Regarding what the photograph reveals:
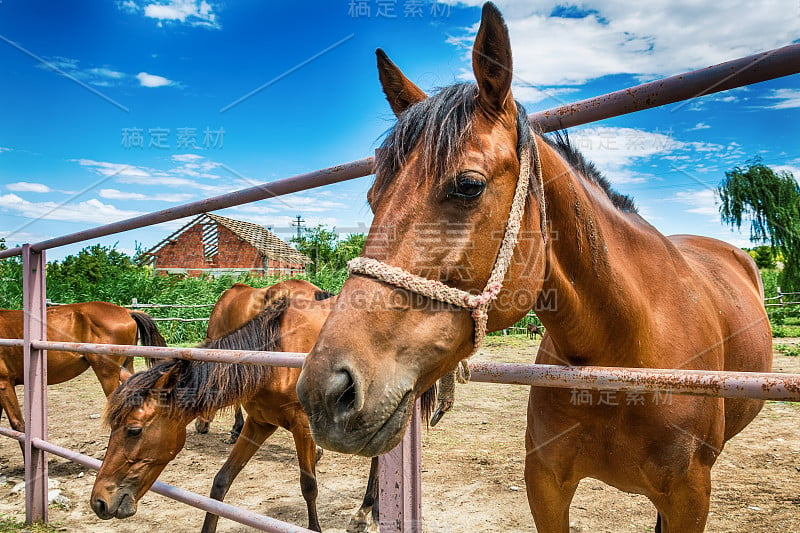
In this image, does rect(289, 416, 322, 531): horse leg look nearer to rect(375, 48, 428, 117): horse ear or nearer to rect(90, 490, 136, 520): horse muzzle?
rect(90, 490, 136, 520): horse muzzle

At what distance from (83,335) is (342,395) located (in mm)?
7280

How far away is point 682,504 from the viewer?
166 cm

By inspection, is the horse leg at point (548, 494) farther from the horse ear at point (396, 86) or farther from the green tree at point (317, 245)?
the green tree at point (317, 245)

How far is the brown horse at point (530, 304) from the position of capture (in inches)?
41.8

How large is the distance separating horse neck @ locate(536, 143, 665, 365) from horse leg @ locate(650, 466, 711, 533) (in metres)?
0.50

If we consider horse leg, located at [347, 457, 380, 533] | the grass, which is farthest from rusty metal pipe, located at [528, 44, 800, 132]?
the grass

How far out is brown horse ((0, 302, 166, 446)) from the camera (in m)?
6.14

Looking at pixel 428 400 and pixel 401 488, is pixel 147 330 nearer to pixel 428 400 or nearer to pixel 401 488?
pixel 428 400

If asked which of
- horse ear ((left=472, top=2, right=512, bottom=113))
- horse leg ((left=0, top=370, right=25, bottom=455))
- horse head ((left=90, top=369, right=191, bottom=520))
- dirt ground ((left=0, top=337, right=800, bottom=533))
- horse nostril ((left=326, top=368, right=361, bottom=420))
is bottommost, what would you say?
dirt ground ((left=0, top=337, right=800, bottom=533))

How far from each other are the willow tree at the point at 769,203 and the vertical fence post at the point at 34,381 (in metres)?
17.7

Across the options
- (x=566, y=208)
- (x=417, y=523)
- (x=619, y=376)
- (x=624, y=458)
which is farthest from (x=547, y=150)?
(x=417, y=523)

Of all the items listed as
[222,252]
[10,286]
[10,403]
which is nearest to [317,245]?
[222,252]

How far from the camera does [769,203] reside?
1664cm

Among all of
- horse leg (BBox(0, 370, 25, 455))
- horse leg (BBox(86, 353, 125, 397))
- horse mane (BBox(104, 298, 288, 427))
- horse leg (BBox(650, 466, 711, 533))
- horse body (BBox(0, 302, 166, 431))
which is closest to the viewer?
horse leg (BBox(650, 466, 711, 533))
